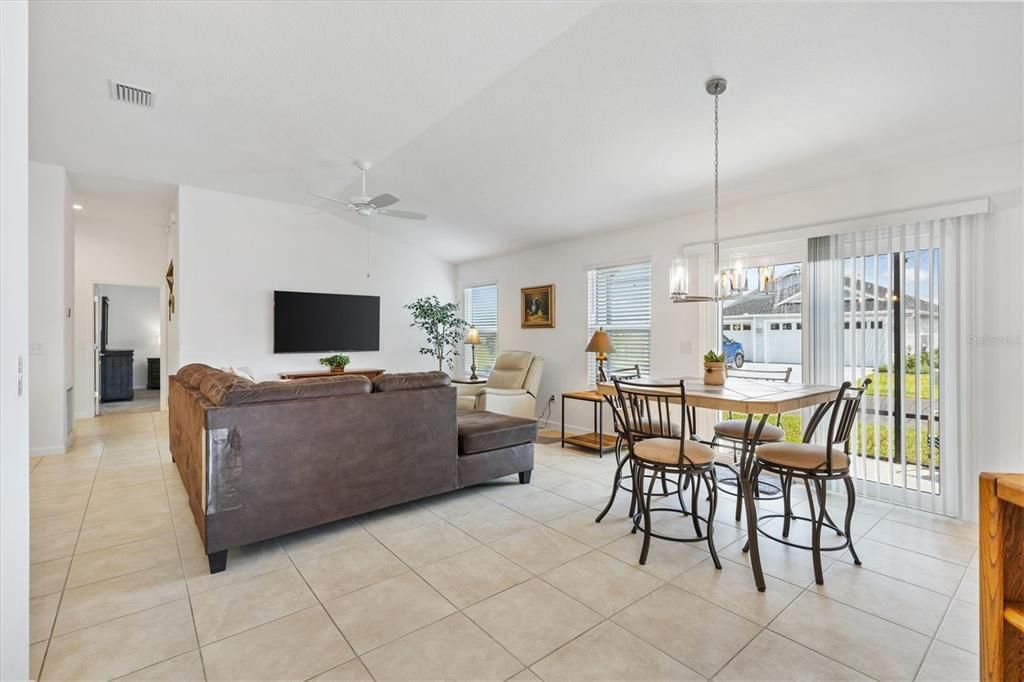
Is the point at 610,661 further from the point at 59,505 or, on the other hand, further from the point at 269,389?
the point at 59,505

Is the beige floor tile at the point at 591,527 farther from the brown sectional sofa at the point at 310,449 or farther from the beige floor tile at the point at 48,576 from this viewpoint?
the beige floor tile at the point at 48,576

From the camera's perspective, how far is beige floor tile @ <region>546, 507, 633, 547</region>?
2655mm

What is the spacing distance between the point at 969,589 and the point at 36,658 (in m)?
3.84

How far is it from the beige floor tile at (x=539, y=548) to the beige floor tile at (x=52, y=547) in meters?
2.29

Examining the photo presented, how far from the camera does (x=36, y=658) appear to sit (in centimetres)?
165

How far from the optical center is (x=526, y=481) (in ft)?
12.1

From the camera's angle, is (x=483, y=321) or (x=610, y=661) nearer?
(x=610, y=661)

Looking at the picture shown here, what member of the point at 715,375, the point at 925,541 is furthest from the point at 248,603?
the point at 925,541

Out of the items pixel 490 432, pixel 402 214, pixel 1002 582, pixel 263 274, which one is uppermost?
pixel 402 214

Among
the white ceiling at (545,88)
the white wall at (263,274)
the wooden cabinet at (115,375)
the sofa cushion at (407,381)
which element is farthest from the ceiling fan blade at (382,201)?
the wooden cabinet at (115,375)

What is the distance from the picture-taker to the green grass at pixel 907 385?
3092 mm

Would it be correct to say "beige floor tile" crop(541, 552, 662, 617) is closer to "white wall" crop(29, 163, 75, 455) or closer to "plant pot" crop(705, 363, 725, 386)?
"plant pot" crop(705, 363, 725, 386)

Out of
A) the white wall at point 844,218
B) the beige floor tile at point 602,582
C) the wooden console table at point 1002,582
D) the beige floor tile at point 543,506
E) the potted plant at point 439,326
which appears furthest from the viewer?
the potted plant at point 439,326

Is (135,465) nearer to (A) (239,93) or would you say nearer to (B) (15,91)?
(A) (239,93)
